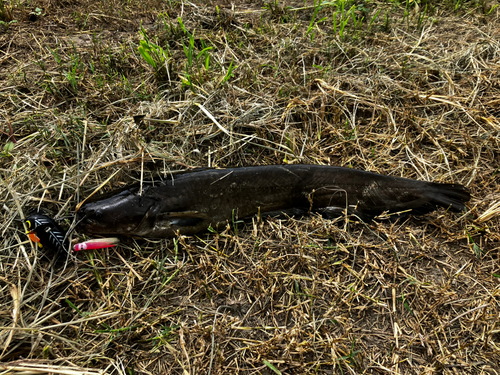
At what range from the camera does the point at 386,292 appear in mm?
2209

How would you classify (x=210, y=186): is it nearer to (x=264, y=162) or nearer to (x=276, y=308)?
(x=264, y=162)

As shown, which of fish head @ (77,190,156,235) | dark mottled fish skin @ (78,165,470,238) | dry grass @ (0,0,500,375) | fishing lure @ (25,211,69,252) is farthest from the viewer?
dark mottled fish skin @ (78,165,470,238)

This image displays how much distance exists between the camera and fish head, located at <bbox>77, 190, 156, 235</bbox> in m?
2.34

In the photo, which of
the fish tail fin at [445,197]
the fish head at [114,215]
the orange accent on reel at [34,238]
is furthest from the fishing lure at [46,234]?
the fish tail fin at [445,197]

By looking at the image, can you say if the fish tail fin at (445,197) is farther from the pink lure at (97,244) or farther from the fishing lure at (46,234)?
the fishing lure at (46,234)

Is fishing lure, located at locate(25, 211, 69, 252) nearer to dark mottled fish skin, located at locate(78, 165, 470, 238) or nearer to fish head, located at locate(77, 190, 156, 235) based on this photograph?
fish head, located at locate(77, 190, 156, 235)

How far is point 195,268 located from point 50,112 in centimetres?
197

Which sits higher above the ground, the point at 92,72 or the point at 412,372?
the point at 92,72

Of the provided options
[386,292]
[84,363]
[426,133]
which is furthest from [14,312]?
[426,133]

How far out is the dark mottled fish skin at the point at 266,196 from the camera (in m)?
2.45

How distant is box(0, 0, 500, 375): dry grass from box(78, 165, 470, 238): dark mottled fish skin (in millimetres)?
134

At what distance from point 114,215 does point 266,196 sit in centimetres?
107

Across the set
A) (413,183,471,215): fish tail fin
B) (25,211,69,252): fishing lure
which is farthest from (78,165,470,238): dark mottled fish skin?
(25,211,69,252): fishing lure

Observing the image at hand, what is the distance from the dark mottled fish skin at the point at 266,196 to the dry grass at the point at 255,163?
0.13 meters
